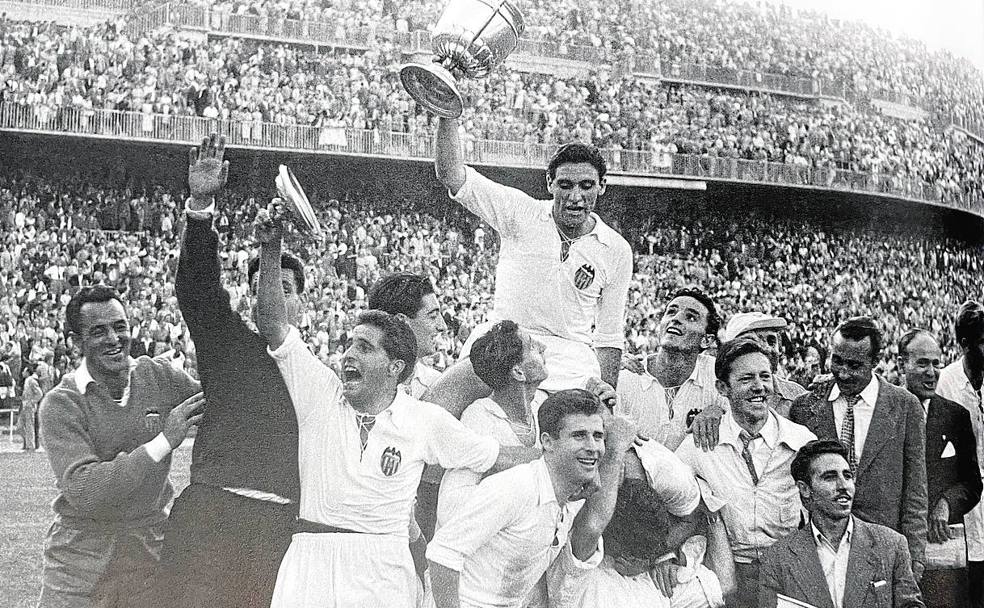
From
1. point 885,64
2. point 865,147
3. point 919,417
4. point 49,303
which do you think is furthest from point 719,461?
point 49,303

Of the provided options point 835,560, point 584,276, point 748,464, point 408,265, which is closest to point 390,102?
point 408,265

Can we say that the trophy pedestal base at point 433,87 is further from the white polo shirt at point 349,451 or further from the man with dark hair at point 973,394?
the man with dark hair at point 973,394

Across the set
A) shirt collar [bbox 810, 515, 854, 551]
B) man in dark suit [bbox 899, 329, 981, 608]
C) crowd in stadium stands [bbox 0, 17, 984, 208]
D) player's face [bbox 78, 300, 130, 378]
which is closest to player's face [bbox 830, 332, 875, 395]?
man in dark suit [bbox 899, 329, 981, 608]

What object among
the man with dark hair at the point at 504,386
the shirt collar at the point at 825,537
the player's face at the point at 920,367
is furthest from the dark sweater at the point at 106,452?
the player's face at the point at 920,367

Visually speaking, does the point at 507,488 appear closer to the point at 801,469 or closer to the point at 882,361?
the point at 801,469

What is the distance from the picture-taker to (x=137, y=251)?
3.91m

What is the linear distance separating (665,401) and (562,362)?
1.98 ft

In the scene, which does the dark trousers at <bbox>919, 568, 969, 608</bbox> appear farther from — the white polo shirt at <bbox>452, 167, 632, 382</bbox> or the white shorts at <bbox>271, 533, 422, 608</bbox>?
the white shorts at <bbox>271, 533, 422, 608</bbox>

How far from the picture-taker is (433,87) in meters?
3.58

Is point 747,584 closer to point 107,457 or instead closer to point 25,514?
point 107,457

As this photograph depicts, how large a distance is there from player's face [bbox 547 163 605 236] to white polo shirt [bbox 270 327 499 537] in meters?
0.97

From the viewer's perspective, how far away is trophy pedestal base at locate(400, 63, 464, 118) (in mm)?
3482

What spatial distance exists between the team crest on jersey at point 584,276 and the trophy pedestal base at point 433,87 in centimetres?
89

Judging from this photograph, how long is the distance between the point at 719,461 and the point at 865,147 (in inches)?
75.8
